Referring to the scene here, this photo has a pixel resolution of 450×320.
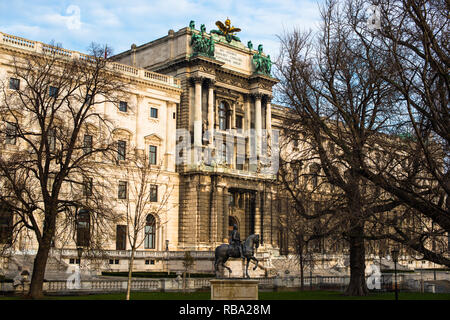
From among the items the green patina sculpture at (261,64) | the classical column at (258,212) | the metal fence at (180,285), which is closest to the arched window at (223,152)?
the classical column at (258,212)

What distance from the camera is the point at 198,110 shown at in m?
67.2

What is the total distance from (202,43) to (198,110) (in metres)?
7.71

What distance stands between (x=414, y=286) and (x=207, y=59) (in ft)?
108

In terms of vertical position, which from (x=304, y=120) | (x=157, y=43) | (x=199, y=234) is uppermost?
(x=157, y=43)

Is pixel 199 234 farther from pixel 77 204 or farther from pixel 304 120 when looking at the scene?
pixel 304 120

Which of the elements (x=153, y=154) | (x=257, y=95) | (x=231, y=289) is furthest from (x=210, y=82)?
(x=231, y=289)

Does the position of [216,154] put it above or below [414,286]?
above

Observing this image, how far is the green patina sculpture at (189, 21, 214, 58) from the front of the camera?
221 ft

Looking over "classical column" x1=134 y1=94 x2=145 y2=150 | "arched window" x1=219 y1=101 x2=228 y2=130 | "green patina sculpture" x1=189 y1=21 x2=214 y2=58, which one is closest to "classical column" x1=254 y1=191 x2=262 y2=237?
"arched window" x1=219 y1=101 x2=228 y2=130

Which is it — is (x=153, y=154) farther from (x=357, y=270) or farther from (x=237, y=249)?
(x=237, y=249)

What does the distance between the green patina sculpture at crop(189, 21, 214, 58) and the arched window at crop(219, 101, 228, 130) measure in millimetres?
6630

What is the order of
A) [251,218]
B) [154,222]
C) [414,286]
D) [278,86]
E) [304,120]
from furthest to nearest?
[251,218] < [154,222] < [414,286] < [278,86] < [304,120]

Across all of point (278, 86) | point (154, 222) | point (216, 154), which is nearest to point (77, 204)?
point (278, 86)

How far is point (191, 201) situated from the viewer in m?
65.6
